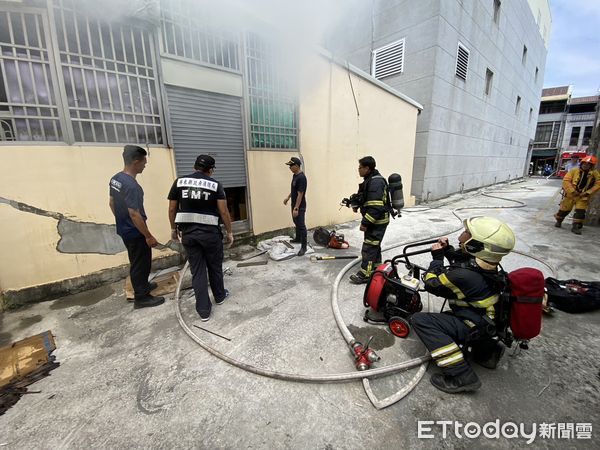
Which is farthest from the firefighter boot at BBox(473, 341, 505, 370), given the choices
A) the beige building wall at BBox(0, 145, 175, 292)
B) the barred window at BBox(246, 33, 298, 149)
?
the barred window at BBox(246, 33, 298, 149)

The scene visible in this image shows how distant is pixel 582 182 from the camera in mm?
5383

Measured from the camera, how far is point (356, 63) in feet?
37.3

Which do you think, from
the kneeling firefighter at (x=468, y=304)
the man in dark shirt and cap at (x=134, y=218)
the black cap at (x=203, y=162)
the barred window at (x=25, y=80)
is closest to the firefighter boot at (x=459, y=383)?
the kneeling firefighter at (x=468, y=304)

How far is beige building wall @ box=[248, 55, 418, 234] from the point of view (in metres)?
5.26

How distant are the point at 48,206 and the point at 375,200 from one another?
13.4ft

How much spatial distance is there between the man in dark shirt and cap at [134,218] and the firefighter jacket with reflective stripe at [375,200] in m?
2.57

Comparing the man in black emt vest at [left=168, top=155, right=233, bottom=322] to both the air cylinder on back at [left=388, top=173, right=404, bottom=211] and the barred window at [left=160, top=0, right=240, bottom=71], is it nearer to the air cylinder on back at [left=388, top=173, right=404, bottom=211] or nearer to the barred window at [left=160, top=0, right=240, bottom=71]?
the air cylinder on back at [left=388, top=173, right=404, bottom=211]

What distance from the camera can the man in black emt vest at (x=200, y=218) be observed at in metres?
2.63

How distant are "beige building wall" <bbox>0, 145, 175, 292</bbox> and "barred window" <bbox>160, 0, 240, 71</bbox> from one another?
1887 mm

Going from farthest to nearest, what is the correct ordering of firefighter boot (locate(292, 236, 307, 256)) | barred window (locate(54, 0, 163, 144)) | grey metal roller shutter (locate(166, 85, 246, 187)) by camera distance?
firefighter boot (locate(292, 236, 307, 256))
grey metal roller shutter (locate(166, 85, 246, 187))
barred window (locate(54, 0, 163, 144))

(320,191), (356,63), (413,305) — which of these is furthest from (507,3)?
(413,305)

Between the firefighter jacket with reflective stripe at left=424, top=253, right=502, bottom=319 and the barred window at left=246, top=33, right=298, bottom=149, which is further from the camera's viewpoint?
the barred window at left=246, top=33, right=298, bottom=149

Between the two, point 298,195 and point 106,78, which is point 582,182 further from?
point 106,78

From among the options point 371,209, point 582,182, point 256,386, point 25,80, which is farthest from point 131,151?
point 582,182
